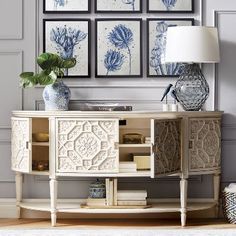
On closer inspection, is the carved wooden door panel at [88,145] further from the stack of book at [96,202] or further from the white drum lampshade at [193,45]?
the white drum lampshade at [193,45]

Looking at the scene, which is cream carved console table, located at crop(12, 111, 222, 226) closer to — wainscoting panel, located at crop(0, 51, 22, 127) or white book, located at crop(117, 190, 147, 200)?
white book, located at crop(117, 190, 147, 200)

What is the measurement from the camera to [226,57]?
472 cm

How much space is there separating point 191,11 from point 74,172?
1.33m

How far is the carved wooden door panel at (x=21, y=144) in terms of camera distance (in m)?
4.39

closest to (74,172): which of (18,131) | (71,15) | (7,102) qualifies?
(18,131)

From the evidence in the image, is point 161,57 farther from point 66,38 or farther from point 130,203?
point 130,203

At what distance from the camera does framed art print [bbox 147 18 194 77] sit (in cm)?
470

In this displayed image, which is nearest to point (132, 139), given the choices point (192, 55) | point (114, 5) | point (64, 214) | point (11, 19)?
point (192, 55)

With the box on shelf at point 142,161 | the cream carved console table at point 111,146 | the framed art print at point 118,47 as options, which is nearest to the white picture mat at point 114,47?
the framed art print at point 118,47

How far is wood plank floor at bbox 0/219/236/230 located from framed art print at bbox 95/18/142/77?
96 cm

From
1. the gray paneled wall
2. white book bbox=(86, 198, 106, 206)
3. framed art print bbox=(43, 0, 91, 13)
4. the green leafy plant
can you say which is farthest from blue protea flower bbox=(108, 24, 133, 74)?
white book bbox=(86, 198, 106, 206)

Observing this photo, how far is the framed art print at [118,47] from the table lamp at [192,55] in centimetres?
27

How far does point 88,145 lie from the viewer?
4309 millimetres

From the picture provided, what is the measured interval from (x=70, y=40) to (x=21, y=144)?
779 millimetres
